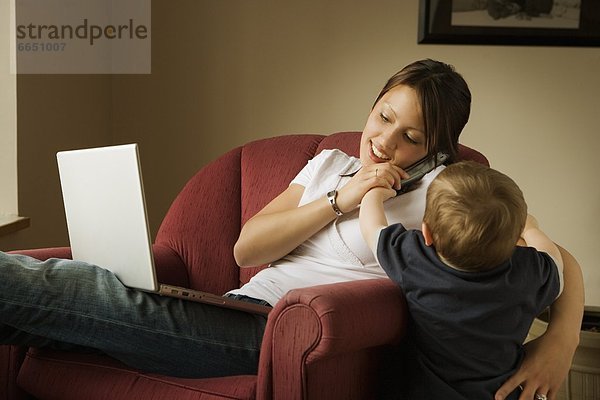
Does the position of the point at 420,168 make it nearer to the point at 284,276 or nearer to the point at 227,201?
the point at 284,276

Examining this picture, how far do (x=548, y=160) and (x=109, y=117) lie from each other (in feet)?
5.45

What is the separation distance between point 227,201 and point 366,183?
2.06 feet

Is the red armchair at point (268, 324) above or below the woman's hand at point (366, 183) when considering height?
below

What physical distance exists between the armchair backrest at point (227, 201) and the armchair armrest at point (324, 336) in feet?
2.27

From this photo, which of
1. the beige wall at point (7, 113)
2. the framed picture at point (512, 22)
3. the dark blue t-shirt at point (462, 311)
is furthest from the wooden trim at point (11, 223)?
the framed picture at point (512, 22)

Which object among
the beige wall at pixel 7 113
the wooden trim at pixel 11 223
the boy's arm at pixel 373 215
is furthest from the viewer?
the beige wall at pixel 7 113

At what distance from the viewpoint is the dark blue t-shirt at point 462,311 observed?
153 cm

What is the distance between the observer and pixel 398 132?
190 centimetres

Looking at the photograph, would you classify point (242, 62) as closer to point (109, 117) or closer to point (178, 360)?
point (109, 117)

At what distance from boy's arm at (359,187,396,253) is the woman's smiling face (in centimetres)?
14

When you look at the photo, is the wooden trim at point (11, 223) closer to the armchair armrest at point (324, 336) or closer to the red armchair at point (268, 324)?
the red armchair at point (268, 324)

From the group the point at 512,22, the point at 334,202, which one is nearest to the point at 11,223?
the point at 334,202

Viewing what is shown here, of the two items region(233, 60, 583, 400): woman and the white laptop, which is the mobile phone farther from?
the white laptop

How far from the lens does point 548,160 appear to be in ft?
10.4
